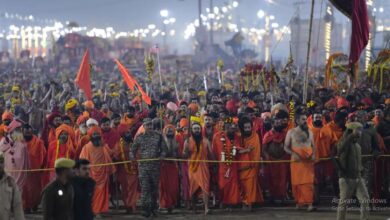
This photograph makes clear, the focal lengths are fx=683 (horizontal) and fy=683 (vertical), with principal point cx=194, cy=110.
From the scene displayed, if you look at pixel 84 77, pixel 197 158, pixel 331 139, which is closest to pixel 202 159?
pixel 197 158

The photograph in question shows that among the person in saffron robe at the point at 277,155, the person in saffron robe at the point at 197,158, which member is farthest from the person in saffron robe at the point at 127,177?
the person in saffron robe at the point at 277,155

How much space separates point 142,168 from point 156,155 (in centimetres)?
31

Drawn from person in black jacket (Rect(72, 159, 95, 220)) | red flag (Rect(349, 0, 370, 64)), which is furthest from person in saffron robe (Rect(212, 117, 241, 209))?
person in black jacket (Rect(72, 159, 95, 220))

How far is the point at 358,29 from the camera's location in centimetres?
1352

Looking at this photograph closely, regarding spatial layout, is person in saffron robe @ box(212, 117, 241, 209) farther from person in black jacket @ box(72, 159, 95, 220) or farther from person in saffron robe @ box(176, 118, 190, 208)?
person in black jacket @ box(72, 159, 95, 220)

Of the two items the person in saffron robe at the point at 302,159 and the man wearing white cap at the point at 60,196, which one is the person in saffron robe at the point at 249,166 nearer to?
the person in saffron robe at the point at 302,159

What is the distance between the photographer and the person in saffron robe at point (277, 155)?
11.6m

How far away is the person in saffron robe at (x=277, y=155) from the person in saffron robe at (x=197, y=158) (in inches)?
41.9

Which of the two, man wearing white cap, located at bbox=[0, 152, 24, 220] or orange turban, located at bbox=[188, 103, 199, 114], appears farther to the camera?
orange turban, located at bbox=[188, 103, 199, 114]

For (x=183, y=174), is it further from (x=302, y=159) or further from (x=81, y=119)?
(x=81, y=119)

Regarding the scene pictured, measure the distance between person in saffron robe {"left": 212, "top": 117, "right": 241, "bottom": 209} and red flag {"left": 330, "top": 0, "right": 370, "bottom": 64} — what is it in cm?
362

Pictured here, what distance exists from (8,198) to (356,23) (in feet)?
27.9

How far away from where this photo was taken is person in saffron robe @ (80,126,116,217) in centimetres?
1094

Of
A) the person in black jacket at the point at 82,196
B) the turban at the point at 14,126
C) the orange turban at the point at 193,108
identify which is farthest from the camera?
the orange turban at the point at 193,108
